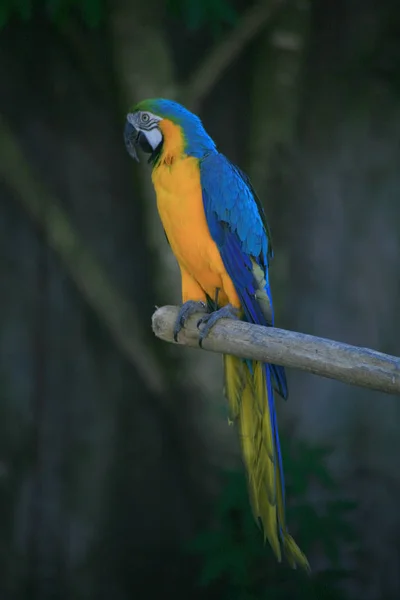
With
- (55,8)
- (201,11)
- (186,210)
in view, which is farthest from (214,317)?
(55,8)

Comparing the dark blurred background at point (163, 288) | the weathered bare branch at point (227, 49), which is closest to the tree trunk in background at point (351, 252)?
the dark blurred background at point (163, 288)

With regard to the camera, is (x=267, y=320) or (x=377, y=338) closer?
(x=267, y=320)

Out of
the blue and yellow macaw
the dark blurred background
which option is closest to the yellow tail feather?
the blue and yellow macaw

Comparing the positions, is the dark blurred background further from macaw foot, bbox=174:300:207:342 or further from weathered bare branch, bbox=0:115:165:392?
macaw foot, bbox=174:300:207:342

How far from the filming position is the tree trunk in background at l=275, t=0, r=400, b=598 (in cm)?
255

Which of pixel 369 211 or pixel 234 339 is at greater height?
pixel 369 211

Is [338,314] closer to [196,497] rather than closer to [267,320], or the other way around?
[196,497]

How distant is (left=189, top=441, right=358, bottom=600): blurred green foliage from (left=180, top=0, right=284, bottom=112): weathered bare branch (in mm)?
1105

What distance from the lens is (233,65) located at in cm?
256

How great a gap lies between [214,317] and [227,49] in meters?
1.14

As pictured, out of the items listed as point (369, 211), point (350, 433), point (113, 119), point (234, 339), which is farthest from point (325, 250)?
point (234, 339)

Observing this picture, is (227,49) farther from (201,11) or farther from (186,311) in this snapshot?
(186,311)

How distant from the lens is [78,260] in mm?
2475

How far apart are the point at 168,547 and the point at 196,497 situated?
20 cm
